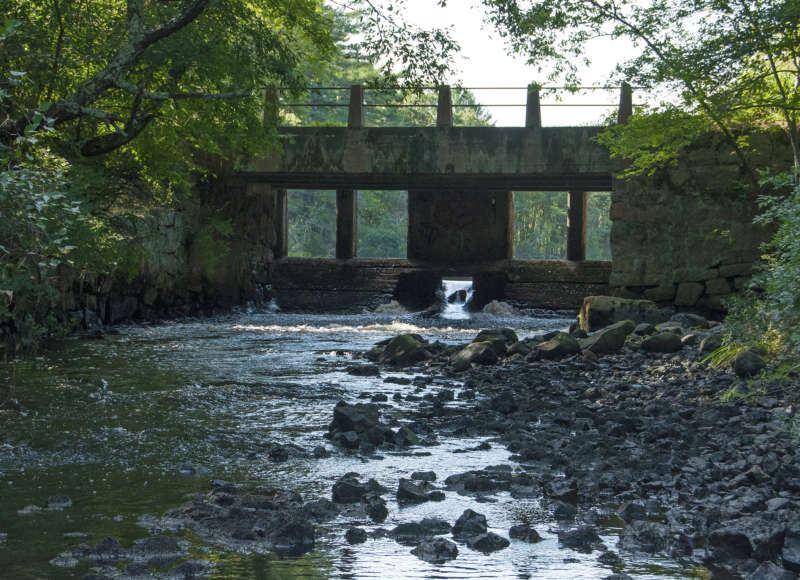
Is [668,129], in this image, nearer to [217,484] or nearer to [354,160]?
[354,160]

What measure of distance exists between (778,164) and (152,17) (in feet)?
43.5

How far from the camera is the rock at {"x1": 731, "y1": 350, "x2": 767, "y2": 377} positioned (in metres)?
8.25

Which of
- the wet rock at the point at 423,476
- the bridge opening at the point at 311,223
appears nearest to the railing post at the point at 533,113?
the wet rock at the point at 423,476

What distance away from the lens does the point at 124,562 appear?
383cm

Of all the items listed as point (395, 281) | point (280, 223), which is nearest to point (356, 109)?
point (395, 281)

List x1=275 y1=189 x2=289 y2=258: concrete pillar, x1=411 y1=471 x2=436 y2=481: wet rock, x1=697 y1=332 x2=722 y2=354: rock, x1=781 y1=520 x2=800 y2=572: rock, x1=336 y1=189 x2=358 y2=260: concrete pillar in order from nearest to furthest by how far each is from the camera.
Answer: x1=781 y1=520 x2=800 y2=572: rock < x1=411 y1=471 x2=436 y2=481: wet rock < x1=697 y1=332 x2=722 y2=354: rock < x1=275 y1=189 x2=289 y2=258: concrete pillar < x1=336 y1=189 x2=358 y2=260: concrete pillar

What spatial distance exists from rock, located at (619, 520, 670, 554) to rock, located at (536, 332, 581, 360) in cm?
746

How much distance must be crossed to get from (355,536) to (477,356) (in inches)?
299

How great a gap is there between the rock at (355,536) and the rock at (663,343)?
831cm

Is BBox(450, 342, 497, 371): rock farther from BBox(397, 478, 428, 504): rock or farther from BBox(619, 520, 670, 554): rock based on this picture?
BBox(619, 520, 670, 554): rock

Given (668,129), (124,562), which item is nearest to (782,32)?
(668,129)

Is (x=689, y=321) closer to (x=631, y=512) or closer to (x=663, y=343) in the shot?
(x=663, y=343)

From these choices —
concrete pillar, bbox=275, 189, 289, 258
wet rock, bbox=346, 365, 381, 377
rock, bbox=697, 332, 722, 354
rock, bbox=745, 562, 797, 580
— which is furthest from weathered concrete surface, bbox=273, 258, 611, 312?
rock, bbox=745, 562, 797, 580

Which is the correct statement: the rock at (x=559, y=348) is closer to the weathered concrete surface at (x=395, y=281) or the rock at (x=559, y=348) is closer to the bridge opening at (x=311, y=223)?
the weathered concrete surface at (x=395, y=281)
